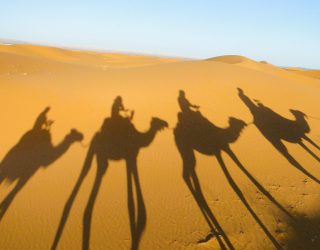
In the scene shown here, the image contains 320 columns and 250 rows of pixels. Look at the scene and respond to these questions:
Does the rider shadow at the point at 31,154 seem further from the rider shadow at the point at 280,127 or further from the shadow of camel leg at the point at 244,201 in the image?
the rider shadow at the point at 280,127

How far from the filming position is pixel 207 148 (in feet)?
34.3

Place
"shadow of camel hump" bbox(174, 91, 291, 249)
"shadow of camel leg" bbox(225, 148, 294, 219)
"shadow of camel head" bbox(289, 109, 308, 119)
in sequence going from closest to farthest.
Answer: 1. "shadow of camel hump" bbox(174, 91, 291, 249)
2. "shadow of camel leg" bbox(225, 148, 294, 219)
3. "shadow of camel head" bbox(289, 109, 308, 119)

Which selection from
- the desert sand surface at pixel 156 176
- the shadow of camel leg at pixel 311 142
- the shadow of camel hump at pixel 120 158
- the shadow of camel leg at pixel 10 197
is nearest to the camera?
the desert sand surface at pixel 156 176

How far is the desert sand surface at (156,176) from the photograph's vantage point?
6551mm

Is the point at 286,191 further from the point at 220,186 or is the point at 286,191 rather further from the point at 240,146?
the point at 240,146

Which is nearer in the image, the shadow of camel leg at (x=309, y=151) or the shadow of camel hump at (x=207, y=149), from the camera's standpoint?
the shadow of camel hump at (x=207, y=149)

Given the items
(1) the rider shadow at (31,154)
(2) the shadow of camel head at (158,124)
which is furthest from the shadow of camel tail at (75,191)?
(2) the shadow of camel head at (158,124)

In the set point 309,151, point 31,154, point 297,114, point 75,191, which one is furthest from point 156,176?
point 297,114

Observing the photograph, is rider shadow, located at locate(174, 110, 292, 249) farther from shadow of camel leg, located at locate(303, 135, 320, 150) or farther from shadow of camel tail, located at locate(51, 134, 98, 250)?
shadow of camel tail, located at locate(51, 134, 98, 250)

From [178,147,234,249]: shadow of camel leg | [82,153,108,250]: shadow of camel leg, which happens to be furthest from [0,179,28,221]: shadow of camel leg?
[178,147,234,249]: shadow of camel leg

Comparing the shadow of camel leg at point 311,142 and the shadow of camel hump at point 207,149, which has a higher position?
the shadow of camel hump at point 207,149

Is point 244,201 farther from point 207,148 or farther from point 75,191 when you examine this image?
point 75,191

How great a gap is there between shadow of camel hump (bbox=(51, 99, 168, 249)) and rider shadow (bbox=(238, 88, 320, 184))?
3521 mm

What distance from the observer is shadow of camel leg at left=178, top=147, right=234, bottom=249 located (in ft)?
21.7
